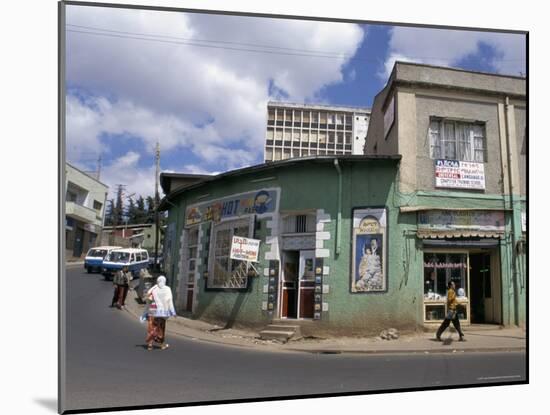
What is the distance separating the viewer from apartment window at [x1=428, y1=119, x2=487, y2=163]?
265 inches

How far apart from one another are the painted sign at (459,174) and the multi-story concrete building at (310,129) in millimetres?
1055

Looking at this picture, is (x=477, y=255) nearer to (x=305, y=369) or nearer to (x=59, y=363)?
(x=305, y=369)

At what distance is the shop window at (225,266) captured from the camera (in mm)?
5910

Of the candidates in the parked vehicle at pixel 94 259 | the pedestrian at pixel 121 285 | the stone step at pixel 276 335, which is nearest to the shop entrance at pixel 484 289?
the stone step at pixel 276 335

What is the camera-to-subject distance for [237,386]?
5.50 metres

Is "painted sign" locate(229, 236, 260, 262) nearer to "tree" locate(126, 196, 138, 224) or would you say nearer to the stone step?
the stone step

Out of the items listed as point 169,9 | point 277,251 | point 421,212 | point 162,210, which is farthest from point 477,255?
point 169,9

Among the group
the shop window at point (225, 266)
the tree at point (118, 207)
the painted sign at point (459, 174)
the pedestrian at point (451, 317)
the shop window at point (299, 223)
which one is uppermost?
the painted sign at point (459, 174)

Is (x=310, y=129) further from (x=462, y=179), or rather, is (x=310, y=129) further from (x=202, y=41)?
(x=462, y=179)

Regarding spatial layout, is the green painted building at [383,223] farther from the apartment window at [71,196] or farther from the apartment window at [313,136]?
the apartment window at [71,196]

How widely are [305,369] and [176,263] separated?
5.60 feet

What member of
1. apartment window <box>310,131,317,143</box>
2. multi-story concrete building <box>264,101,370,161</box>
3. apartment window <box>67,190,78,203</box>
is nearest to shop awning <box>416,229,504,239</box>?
multi-story concrete building <box>264,101,370,161</box>

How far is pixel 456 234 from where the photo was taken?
21.9 feet

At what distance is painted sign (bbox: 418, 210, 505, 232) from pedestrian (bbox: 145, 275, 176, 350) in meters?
2.93
